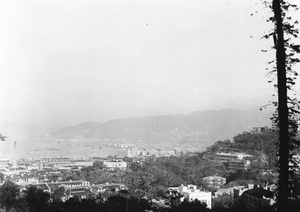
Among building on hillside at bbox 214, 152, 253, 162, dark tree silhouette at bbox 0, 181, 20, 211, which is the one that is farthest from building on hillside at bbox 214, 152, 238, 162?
dark tree silhouette at bbox 0, 181, 20, 211

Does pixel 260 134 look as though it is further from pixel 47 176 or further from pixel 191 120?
pixel 191 120

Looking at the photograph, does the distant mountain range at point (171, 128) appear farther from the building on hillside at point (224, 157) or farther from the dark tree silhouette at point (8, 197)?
the dark tree silhouette at point (8, 197)

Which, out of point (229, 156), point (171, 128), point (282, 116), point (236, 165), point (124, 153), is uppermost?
point (171, 128)

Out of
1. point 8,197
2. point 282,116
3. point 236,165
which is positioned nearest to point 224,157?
point 236,165

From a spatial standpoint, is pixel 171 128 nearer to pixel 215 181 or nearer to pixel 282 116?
pixel 215 181

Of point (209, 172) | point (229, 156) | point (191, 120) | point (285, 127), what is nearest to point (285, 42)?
point (285, 127)

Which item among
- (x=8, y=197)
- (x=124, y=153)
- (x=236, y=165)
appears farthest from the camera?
(x=124, y=153)

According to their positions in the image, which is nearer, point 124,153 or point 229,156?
point 229,156

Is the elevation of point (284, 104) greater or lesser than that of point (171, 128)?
lesser
